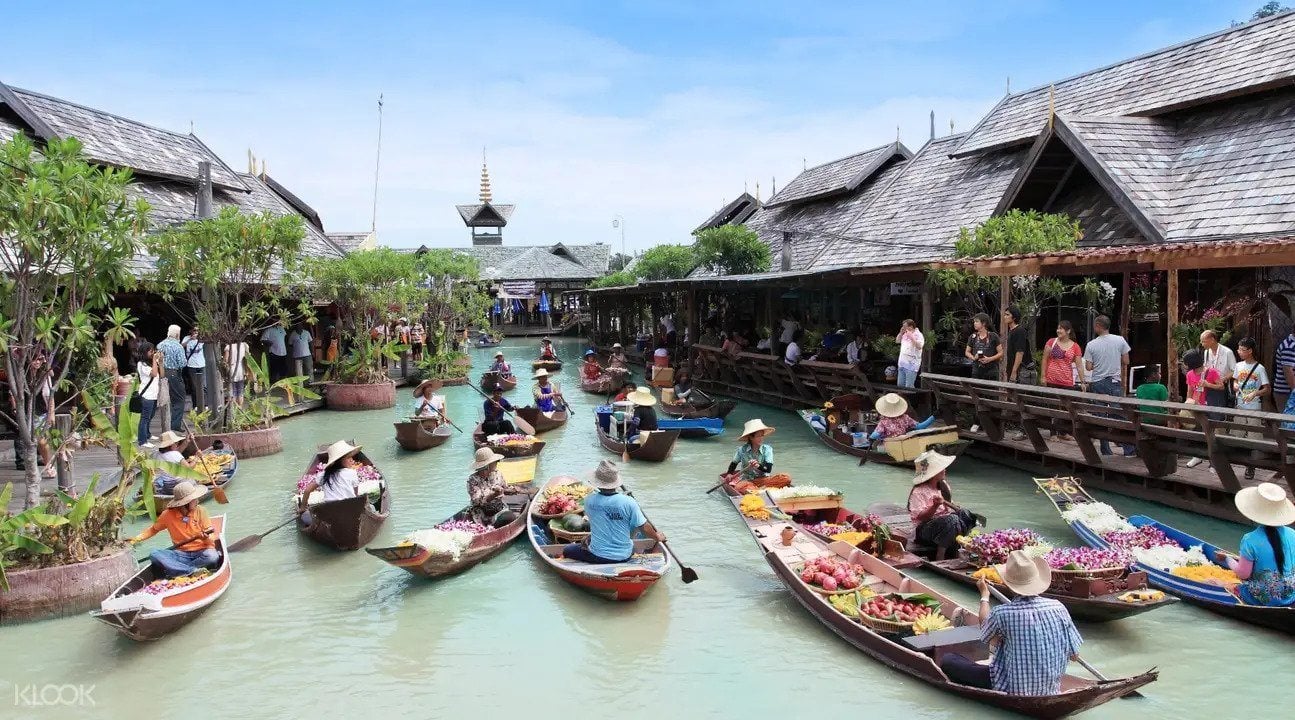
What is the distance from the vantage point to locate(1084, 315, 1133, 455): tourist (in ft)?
37.4

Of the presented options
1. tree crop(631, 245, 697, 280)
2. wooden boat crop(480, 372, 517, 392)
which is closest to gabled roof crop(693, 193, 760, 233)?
tree crop(631, 245, 697, 280)

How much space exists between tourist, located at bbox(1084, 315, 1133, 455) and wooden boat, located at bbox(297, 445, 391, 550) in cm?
893

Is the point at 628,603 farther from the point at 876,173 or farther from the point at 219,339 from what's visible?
the point at 876,173

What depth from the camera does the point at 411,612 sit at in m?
8.40

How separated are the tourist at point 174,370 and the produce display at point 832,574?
11180 mm

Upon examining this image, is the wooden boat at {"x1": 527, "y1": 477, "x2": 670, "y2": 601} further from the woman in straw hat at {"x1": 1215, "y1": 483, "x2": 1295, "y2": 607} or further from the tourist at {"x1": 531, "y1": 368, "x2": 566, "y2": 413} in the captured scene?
the tourist at {"x1": 531, "y1": 368, "x2": 566, "y2": 413}

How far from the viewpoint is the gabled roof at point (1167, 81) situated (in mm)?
15531

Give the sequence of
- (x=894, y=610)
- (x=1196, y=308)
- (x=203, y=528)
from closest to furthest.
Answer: (x=894, y=610), (x=203, y=528), (x=1196, y=308)

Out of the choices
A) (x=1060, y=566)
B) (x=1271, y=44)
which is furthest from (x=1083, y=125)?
(x=1060, y=566)

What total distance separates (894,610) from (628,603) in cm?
251

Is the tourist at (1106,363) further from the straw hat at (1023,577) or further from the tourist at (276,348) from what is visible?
the tourist at (276,348)

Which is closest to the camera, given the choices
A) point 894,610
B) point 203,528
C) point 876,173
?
point 894,610

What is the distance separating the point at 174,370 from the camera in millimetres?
14836

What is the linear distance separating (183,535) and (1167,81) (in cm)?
1847
